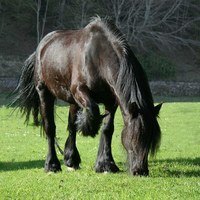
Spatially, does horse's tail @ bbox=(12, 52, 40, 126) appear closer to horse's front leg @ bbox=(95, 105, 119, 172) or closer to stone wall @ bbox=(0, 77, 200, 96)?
horse's front leg @ bbox=(95, 105, 119, 172)

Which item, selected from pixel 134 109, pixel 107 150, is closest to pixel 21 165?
pixel 107 150

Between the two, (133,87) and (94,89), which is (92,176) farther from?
(133,87)

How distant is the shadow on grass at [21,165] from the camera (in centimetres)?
1143

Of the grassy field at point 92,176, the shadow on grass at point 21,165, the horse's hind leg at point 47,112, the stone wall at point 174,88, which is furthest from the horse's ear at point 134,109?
the stone wall at point 174,88

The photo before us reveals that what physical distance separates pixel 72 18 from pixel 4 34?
734cm

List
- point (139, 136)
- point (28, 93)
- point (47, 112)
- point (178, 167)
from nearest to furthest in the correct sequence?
point (139, 136), point (178, 167), point (47, 112), point (28, 93)

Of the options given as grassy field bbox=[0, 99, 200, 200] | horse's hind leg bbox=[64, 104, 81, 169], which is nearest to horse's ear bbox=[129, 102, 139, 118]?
grassy field bbox=[0, 99, 200, 200]

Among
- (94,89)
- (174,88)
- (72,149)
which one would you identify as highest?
(94,89)

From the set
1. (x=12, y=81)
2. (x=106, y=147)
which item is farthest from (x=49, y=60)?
(x=12, y=81)

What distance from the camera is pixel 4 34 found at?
182 feet

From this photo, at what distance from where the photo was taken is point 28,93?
11625 millimetres

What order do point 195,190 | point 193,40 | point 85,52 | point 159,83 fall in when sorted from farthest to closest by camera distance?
point 193,40 < point 159,83 < point 85,52 < point 195,190

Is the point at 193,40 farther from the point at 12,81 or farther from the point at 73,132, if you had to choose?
the point at 73,132

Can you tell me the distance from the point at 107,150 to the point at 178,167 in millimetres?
1383
